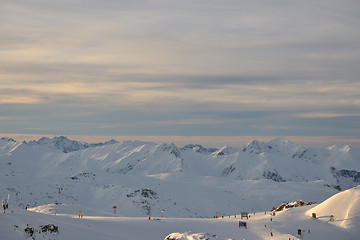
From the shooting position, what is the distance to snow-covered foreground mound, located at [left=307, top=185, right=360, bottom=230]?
5781cm

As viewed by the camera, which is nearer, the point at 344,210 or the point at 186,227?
the point at 186,227

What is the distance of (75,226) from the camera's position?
51.9 metres

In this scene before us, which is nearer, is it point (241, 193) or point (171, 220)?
point (171, 220)

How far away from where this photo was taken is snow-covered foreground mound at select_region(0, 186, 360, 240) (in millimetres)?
46312

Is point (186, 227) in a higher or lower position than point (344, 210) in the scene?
lower

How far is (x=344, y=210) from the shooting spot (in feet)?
201

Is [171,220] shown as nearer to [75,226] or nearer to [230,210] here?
[75,226]

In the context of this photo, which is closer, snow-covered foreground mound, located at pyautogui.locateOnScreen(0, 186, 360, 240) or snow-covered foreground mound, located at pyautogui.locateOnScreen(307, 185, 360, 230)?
snow-covered foreground mound, located at pyautogui.locateOnScreen(0, 186, 360, 240)

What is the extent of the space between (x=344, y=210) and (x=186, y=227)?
23.2 metres

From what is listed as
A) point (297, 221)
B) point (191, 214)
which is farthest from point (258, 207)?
point (297, 221)

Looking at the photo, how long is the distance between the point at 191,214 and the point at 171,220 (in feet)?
240

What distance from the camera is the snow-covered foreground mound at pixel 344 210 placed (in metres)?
57.8

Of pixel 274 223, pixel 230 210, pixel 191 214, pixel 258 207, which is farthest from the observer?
pixel 258 207

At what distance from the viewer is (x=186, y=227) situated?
192 ft
